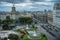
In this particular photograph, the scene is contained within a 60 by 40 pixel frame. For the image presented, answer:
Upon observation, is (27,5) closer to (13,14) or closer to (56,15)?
(13,14)

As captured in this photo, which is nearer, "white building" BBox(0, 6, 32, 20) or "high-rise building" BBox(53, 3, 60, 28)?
"white building" BBox(0, 6, 32, 20)

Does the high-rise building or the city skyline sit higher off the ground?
the city skyline

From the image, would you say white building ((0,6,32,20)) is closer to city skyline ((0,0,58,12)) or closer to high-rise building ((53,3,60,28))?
city skyline ((0,0,58,12))

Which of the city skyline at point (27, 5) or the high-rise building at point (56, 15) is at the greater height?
the city skyline at point (27, 5)

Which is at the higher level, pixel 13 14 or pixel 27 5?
pixel 27 5

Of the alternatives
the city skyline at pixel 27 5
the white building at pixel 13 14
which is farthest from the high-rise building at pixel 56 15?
the white building at pixel 13 14

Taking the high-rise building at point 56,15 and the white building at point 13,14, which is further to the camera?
the high-rise building at point 56,15

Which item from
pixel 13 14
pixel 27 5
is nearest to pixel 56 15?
pixel 27 5

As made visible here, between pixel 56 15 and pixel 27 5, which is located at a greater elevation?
pixel 27 5

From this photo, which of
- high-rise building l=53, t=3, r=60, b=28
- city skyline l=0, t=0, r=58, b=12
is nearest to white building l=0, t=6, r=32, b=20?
city skyline l=0, t=0, r=58, b=12

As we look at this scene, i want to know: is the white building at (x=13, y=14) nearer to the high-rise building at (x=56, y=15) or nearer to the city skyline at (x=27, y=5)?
the city skyline at (x=27, y=5)

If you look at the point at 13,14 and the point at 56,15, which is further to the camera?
the point at 56,15

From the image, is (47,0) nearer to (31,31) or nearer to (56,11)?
(56,11)

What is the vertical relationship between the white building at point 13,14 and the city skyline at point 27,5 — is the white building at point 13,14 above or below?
below
